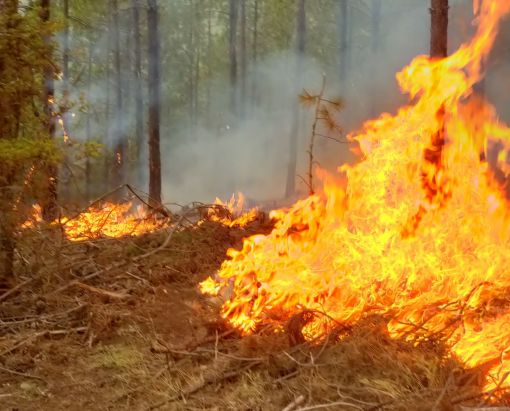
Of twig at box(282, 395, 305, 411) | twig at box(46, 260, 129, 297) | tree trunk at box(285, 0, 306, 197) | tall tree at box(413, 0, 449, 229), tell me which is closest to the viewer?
twig at box(282, 395, 305, 411)

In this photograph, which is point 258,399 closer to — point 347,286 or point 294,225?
point 347,286

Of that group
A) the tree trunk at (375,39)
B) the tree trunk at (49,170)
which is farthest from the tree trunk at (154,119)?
the tree trunk at (375,39)

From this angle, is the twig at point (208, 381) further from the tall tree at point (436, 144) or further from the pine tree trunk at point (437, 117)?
the pine tree trunk at point (437, 117)

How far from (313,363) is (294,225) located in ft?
7.27

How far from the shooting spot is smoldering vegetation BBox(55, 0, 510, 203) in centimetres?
2561

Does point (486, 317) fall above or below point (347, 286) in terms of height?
below

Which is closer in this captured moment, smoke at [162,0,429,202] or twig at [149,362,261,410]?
twig at [149,362,261,410]

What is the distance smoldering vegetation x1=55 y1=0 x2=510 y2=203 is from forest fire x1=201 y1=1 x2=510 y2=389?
14990 mm

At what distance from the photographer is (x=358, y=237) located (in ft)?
18.0

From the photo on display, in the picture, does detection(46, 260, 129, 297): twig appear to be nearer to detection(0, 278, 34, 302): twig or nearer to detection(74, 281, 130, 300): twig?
detection(74, 281, 130, 300): twig

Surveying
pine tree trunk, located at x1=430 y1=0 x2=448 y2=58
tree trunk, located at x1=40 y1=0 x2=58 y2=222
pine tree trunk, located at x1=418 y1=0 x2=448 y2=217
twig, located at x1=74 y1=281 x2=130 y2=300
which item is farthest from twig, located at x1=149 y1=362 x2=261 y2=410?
pine tree trunk, located at x1=430 y1=0 x2=448 y2=58

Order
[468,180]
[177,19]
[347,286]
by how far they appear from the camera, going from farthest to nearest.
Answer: [177,19]
[468,180]
[347,286]

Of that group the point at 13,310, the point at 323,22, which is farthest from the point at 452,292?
the point at 323,22

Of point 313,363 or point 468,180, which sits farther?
point 468,180
